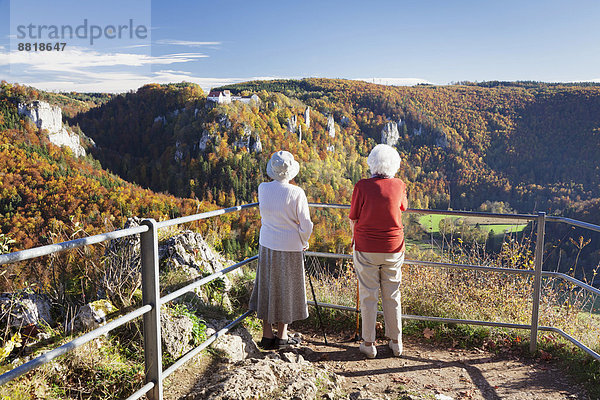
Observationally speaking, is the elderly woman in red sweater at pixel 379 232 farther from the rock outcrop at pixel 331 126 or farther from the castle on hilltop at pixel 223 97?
the rock outcrop at pixel 331 126

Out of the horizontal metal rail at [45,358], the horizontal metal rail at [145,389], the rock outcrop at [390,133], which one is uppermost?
the rock outcrop at [390,133]

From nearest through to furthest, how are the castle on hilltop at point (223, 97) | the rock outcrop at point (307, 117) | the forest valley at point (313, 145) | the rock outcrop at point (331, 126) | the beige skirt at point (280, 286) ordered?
the beige skirt at point (280, 286), the forest valley at point (313, 145), the castle on hilltop at point (223, 97), the rock outcrop at point (307, 117), the rock outcrop at point (331, 126)

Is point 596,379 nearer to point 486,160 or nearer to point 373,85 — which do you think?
point 486,160

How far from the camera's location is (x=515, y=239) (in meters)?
4.89

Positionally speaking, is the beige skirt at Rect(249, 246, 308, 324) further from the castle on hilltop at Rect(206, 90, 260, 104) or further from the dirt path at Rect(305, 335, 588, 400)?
the castle on hilltop at Rect(206, 90, 260, 104)

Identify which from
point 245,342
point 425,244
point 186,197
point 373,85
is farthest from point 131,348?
point 373,85

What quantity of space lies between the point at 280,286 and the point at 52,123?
64.7m

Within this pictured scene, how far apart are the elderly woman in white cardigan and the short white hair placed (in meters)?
0.57

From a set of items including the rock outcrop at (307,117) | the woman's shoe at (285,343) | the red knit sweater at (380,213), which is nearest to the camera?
the red knit sweater at (380,213)

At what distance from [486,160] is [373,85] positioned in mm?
28164

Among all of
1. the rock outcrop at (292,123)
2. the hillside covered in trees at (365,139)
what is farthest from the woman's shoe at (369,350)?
the rock outcrop at (292,123)

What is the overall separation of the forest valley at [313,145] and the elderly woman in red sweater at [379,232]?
32.5 m

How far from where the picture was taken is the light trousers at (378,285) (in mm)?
3344

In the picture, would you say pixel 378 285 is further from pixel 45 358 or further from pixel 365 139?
pixel 365 139
